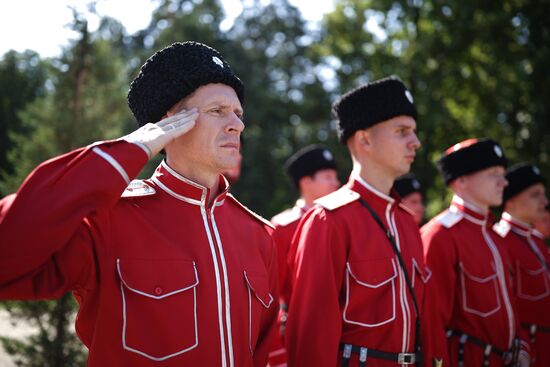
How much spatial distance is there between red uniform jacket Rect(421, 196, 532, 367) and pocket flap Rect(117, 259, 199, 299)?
2.21 metres

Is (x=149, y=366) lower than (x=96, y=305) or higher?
lower

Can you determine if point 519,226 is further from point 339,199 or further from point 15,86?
point 15,86

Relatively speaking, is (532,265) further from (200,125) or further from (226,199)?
(200,125)

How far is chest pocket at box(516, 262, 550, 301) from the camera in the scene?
5498mm

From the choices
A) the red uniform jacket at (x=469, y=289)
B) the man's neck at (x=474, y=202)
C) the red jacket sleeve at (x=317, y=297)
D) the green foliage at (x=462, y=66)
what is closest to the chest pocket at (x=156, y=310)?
the red jacket sleeve at (x=317, y=297)

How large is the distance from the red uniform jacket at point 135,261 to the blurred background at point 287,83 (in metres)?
4.16

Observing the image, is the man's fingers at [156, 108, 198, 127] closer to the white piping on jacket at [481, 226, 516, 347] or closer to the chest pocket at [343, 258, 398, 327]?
the chest pocket at [343, 258, 398, 327]

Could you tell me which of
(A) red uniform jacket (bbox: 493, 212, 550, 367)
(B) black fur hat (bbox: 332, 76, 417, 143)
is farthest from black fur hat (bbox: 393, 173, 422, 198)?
(B) black fur hat (bbox: 332, 76, 417, 143)

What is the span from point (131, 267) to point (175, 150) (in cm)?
67

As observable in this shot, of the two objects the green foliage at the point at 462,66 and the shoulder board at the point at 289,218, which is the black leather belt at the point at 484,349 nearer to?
the shoulder board at the point at 289,218

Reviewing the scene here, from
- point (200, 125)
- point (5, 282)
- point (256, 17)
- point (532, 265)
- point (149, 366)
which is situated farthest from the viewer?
point (256, 17)

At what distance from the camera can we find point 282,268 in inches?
182

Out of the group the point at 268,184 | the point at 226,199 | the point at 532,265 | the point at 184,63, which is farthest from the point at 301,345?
the point at 268,184

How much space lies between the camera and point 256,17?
93.9ft
